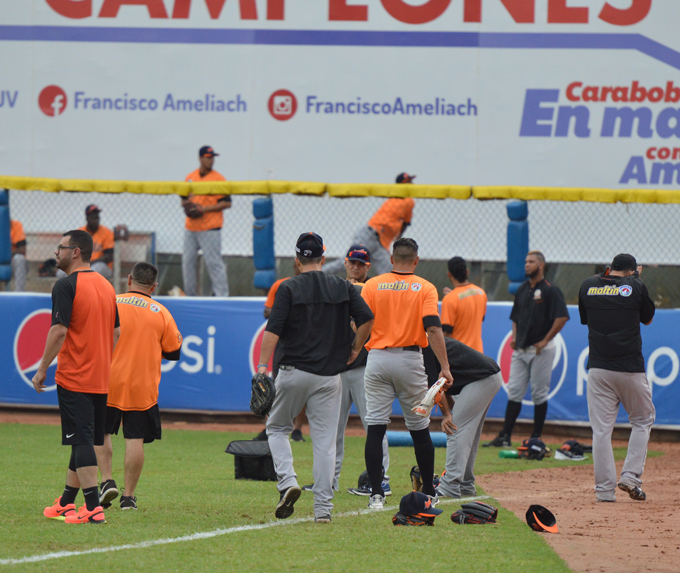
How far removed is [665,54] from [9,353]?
1062 centimetres

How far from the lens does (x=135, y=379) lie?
6488 mm

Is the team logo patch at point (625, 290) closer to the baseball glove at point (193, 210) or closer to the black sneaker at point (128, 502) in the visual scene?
the black sneaker at point (128, 502)

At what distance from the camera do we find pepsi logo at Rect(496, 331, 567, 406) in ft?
36.3

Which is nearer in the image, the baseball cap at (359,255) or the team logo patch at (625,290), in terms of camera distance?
the baseball cap at (359,255)

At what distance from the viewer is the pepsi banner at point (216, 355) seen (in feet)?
36.3

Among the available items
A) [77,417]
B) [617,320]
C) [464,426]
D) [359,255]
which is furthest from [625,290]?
[77,417]

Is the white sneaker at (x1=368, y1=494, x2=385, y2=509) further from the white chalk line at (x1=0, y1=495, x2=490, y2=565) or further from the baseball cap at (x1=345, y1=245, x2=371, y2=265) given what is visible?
the baseball cap at (x1=345, y1=245, x2=371, y2=265)

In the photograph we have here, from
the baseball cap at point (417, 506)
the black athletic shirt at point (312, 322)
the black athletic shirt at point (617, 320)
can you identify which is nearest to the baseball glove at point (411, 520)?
the baseball cap at point (417, 506)

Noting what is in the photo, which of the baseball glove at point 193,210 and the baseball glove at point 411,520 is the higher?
the baseball glove at point 193,210

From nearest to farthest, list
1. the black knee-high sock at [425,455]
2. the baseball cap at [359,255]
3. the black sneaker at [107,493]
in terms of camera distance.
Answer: the black sneaker at [107,493] < the black knee-high sock at [425,455] < the baseball cap at [359,255]

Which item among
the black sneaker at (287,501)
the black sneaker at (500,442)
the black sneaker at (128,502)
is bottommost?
the black sneaker at (500,442)

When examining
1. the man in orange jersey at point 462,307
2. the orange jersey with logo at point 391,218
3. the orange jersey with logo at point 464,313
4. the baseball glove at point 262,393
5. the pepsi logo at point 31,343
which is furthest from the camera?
the orange jersey with logo at point 391,218

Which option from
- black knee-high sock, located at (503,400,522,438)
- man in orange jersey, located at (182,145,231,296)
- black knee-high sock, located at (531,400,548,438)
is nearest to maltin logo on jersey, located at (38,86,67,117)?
man in orange jersey, located at (182,145,231,296)

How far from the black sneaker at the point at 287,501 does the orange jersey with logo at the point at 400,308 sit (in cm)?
134
